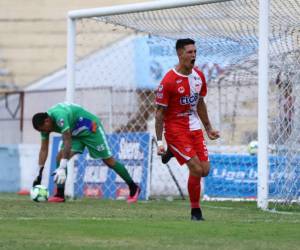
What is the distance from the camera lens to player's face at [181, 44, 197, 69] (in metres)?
11.1

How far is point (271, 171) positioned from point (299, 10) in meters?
2.97

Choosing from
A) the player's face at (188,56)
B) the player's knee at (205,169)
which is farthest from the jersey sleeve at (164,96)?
the player's knee at (205,169)

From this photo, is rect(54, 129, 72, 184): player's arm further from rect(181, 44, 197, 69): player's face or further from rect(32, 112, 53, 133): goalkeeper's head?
rect(181, 44, 197, 69): player's face

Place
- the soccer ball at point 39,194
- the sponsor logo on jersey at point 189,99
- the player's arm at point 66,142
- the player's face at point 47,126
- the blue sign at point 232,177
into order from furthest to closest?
the blue sign at point 232,177 → the soccer ball at point 39,194 → the player's arm at point 66,142 → the player's face at point 47,126 → the sponsor logo on jersey at point 189,99

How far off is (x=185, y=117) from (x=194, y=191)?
0.88 metres

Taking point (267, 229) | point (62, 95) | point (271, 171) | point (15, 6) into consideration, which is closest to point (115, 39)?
point (15, 6)

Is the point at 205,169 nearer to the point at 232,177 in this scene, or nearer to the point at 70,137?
the point at 70,137

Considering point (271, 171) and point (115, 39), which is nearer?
point (271, 171)

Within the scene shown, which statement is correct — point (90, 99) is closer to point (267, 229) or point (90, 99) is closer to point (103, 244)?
point (267, 229)

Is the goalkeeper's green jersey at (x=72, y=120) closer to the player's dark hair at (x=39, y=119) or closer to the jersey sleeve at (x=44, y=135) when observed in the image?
the jersey sleeve at (x=44, y=135)

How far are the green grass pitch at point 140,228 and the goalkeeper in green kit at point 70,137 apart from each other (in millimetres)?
1303

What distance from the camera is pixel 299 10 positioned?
1358 cm

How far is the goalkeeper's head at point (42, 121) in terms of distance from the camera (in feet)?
46.9

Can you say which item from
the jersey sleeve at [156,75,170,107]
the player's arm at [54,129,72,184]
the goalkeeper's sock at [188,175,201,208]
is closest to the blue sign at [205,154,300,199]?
the player's arm at [54,129,72,184]
